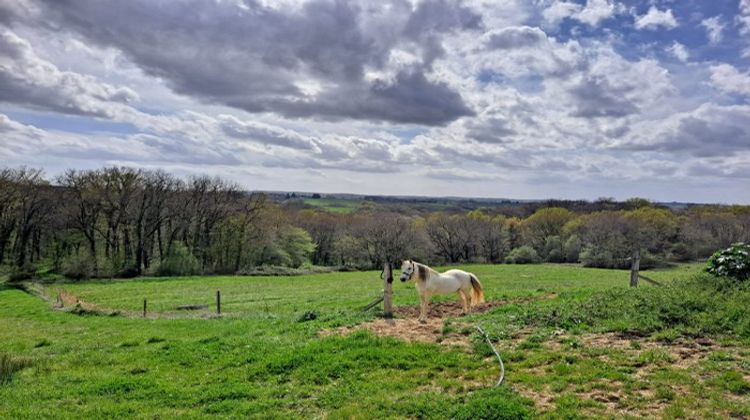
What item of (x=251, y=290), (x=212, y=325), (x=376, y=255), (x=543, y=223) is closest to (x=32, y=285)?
(x=251, y=290)

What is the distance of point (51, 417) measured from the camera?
8.48 meters

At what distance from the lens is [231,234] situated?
68812 mm

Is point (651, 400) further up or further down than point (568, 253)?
further up

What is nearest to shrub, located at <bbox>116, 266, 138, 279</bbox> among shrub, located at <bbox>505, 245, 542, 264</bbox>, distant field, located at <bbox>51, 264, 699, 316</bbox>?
distant field, located at <bbox>51, 264, 699, 316</bbox>

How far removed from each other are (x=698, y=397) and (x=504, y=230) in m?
90.1

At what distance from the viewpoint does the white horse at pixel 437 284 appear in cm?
1438

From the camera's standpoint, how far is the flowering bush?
45.0ft

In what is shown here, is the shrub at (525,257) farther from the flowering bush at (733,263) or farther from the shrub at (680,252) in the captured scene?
the flowering bush at (733,263)

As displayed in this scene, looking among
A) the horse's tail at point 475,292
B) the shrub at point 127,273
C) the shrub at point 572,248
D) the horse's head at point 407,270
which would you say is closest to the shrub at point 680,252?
the shrub at point 572,248

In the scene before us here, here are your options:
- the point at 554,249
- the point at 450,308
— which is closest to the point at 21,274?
the point at 450,308

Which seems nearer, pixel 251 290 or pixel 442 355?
pixel 442 355

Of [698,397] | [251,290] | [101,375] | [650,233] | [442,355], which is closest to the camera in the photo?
[698,397]

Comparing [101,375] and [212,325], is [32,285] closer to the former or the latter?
[212,325]

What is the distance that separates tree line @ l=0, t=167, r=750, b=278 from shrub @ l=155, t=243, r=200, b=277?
0.48 ft
